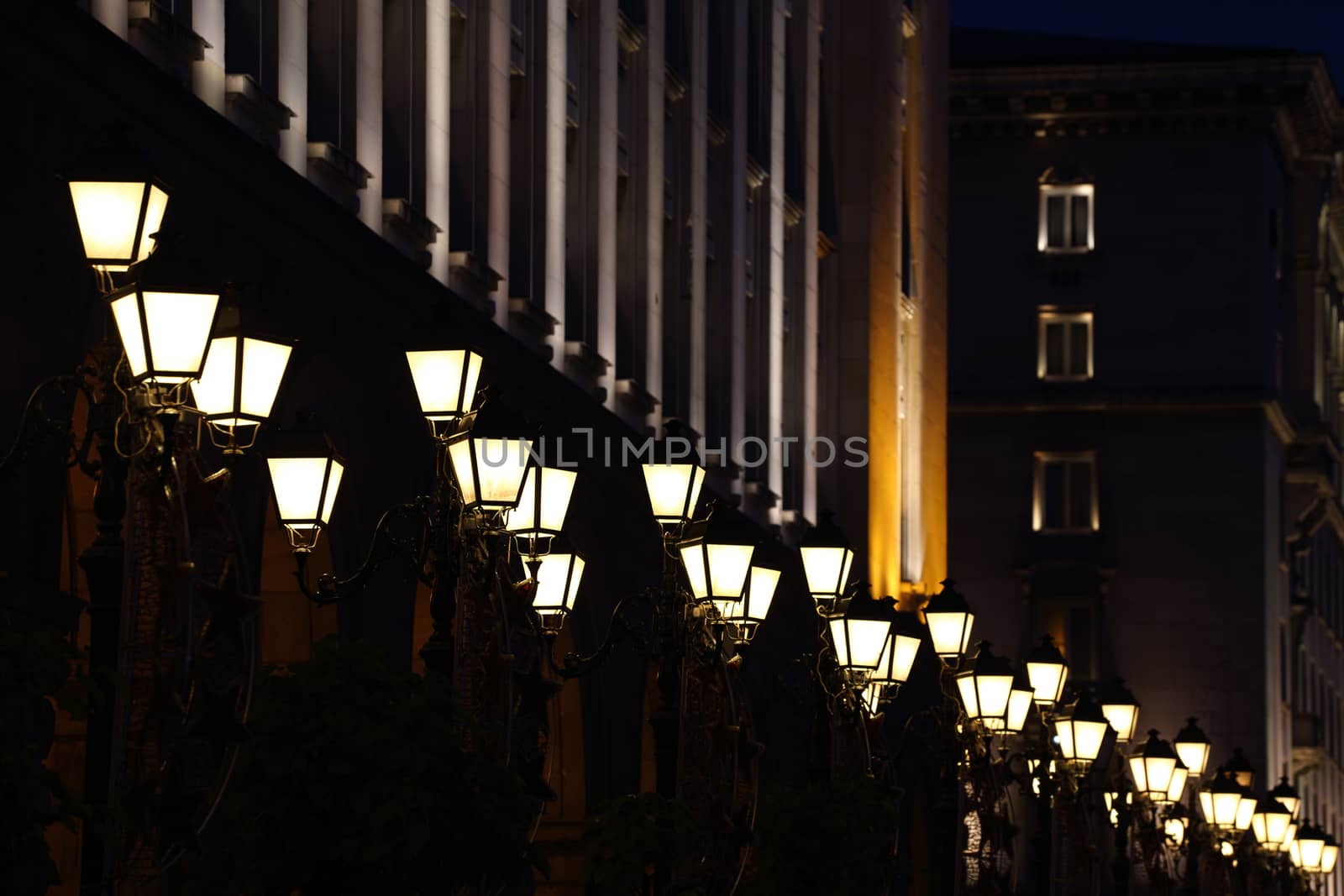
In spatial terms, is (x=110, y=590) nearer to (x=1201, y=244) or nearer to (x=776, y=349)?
(x=776, y=349)

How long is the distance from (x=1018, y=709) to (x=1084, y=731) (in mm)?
2770

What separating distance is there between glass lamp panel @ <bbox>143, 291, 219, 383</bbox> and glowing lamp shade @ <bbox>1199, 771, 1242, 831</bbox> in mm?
35968

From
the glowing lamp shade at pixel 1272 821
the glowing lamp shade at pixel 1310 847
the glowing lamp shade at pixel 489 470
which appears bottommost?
the glowing lamp shade at pixel 1310 847

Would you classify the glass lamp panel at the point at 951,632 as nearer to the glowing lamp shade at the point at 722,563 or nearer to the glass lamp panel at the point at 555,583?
the glowing lamp shade at the point at 722,563

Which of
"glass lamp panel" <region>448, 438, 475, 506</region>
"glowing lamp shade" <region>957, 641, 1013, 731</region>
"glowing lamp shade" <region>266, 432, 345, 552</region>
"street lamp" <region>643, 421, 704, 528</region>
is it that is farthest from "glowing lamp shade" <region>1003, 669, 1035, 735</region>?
"glowing lamp shade" <region>266, 432, 345, 552</region>

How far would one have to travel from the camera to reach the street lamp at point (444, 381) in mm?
17688

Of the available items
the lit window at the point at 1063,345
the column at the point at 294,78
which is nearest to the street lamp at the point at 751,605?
the column at the point at 294,78

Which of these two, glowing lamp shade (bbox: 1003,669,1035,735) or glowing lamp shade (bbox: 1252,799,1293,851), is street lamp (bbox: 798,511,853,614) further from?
glowing lamp shade (bbox: 1252,799,1293,851)

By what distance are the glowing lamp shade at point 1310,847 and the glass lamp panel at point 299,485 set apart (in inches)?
1870

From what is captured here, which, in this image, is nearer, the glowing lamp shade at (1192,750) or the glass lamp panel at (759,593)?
the glass lamp panel at (759,593)

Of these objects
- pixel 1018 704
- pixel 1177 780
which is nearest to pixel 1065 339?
pixel 1177 780

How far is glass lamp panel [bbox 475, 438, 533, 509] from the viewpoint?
57.1 feet

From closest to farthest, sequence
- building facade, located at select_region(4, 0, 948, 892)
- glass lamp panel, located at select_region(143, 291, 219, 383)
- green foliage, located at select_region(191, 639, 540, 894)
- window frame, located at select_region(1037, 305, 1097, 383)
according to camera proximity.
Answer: glass lamp panel, located at select_region(143, 291, 219, 383) → green foliage, located at select_region(191, 639, 540, 894) → building facade, located at select_region(4, 0, 948, 892) → window frame, located at select_region(1037, 305, 1097, 383)

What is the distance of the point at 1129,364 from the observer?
79938 mm
